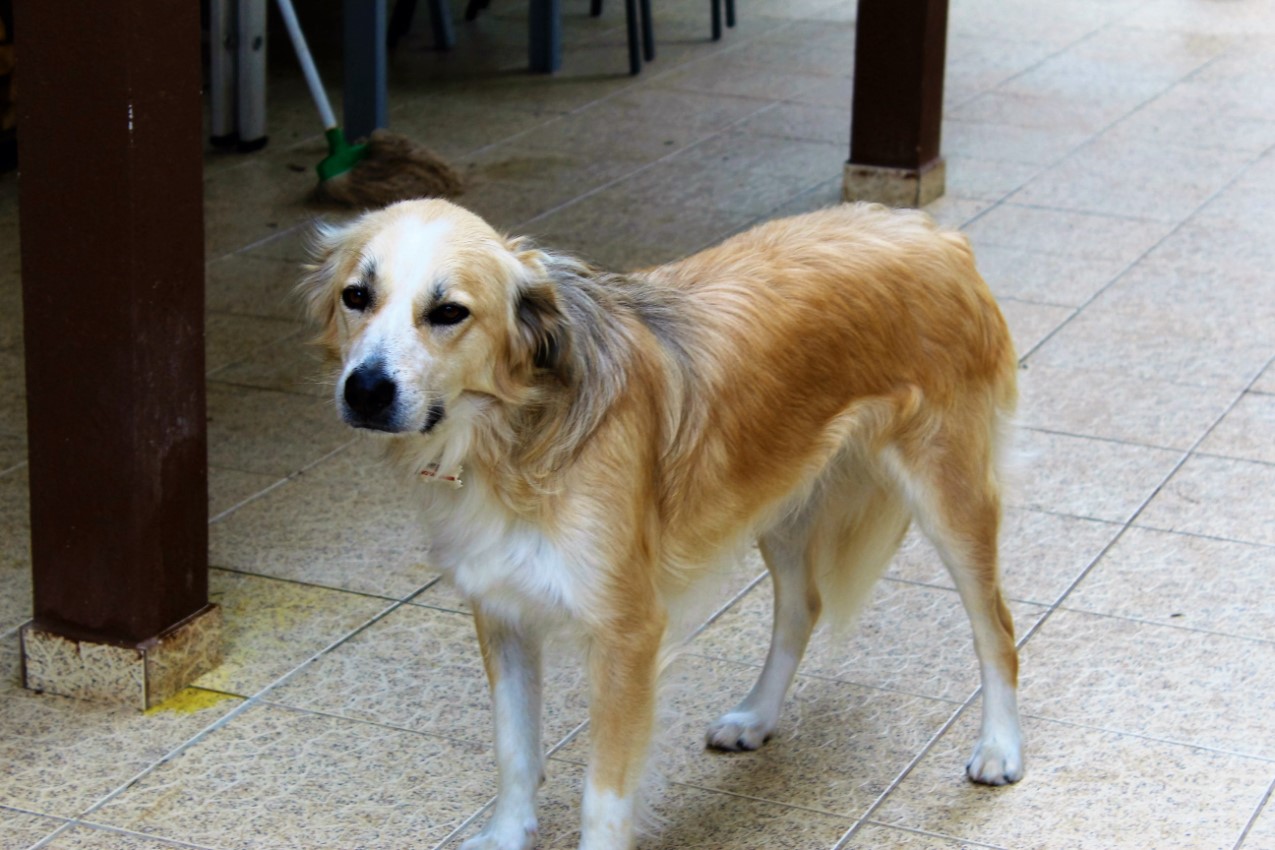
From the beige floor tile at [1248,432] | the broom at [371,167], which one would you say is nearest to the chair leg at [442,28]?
the broom at [371,167]

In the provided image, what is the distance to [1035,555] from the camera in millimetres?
4883

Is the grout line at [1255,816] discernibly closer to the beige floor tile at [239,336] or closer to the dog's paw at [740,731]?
the dog's paw at [740,731]

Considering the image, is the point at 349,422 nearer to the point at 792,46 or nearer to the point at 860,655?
the point at 860,655

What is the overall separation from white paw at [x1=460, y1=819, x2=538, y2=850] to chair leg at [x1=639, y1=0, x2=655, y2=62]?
309 inches

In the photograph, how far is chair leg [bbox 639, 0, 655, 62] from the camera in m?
10.7

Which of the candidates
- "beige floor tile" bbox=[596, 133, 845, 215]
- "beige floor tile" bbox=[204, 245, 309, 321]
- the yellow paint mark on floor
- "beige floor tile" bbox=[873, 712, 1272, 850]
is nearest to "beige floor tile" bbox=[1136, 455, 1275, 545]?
"beige floor tile" bbox=[873, 712, 1272, 850]

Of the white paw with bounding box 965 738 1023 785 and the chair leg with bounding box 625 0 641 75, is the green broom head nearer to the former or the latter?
the chair leg with bounding box 625 0 641 75

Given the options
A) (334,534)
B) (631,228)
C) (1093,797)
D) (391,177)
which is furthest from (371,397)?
(391,177)

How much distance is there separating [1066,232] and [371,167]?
129 inches

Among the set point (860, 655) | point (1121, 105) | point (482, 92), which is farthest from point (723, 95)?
point (860, 655)

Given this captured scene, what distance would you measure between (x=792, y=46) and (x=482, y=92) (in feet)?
8.08

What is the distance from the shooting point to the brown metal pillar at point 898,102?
7867 millimetres

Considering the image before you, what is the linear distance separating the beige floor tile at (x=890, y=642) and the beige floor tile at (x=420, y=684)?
0.44 meters

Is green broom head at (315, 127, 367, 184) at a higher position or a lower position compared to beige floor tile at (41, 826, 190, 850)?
higher
